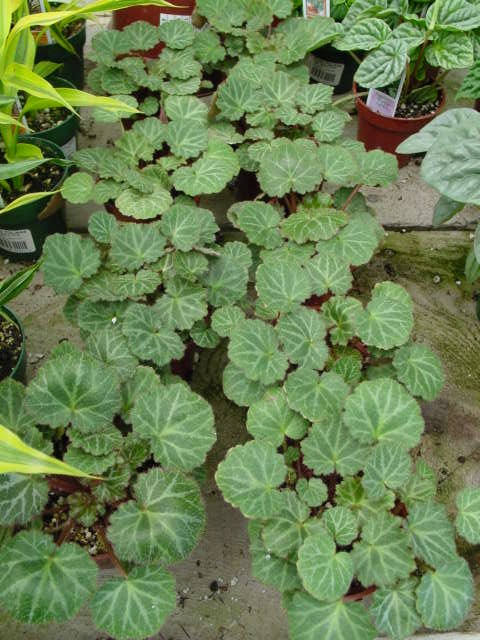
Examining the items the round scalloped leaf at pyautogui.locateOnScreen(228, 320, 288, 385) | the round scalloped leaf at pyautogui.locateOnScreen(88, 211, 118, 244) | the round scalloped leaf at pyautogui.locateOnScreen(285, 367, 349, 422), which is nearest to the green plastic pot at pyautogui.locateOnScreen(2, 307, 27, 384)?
the round scalloped leaf at pyautogui.locateOnScreen(88, 211, 118, 244)

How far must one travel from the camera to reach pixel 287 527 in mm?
1126

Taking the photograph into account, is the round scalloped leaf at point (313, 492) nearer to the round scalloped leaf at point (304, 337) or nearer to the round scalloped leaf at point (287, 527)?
the round scalloped leaf at point (287, 527)

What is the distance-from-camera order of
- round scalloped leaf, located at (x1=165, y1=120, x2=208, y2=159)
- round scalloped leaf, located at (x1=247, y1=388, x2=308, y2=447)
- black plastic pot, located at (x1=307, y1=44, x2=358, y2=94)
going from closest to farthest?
round scalloped leaf, located at (x1=247, y1=388, x2=308, y2=447), round scalloped leaf, located at (x1=165, y1=120, x2=208, y2=159), black plastic pot, located at (x1=307, y1=44, x2=358, y2=94)

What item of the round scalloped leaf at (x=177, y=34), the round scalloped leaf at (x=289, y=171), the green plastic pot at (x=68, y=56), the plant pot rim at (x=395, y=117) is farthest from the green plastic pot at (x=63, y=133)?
the plant pot rim at (x=395, y=117)

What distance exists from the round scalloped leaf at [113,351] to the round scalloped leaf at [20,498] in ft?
0.84

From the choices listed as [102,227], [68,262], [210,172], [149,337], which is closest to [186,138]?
[210,172]

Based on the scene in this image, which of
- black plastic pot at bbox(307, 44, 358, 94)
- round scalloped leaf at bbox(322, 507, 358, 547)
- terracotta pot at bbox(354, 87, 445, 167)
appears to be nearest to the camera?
round scalloped leaf at bbox(322, 507, 358, 547)

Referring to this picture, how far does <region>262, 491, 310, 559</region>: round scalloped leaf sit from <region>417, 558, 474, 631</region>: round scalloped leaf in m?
0.22

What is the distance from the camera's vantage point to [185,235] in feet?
4.58

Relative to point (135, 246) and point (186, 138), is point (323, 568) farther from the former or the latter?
point (186, 138)

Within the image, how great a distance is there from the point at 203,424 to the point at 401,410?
0.38 m

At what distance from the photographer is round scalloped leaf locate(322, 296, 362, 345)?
1.35 m

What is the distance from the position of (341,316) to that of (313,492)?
0.39 meters

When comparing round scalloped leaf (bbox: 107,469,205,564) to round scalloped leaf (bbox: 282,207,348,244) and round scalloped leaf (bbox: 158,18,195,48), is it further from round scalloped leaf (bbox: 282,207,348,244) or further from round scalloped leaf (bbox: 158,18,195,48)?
round scalloped leaf (bbox: 158,18,195,48)
